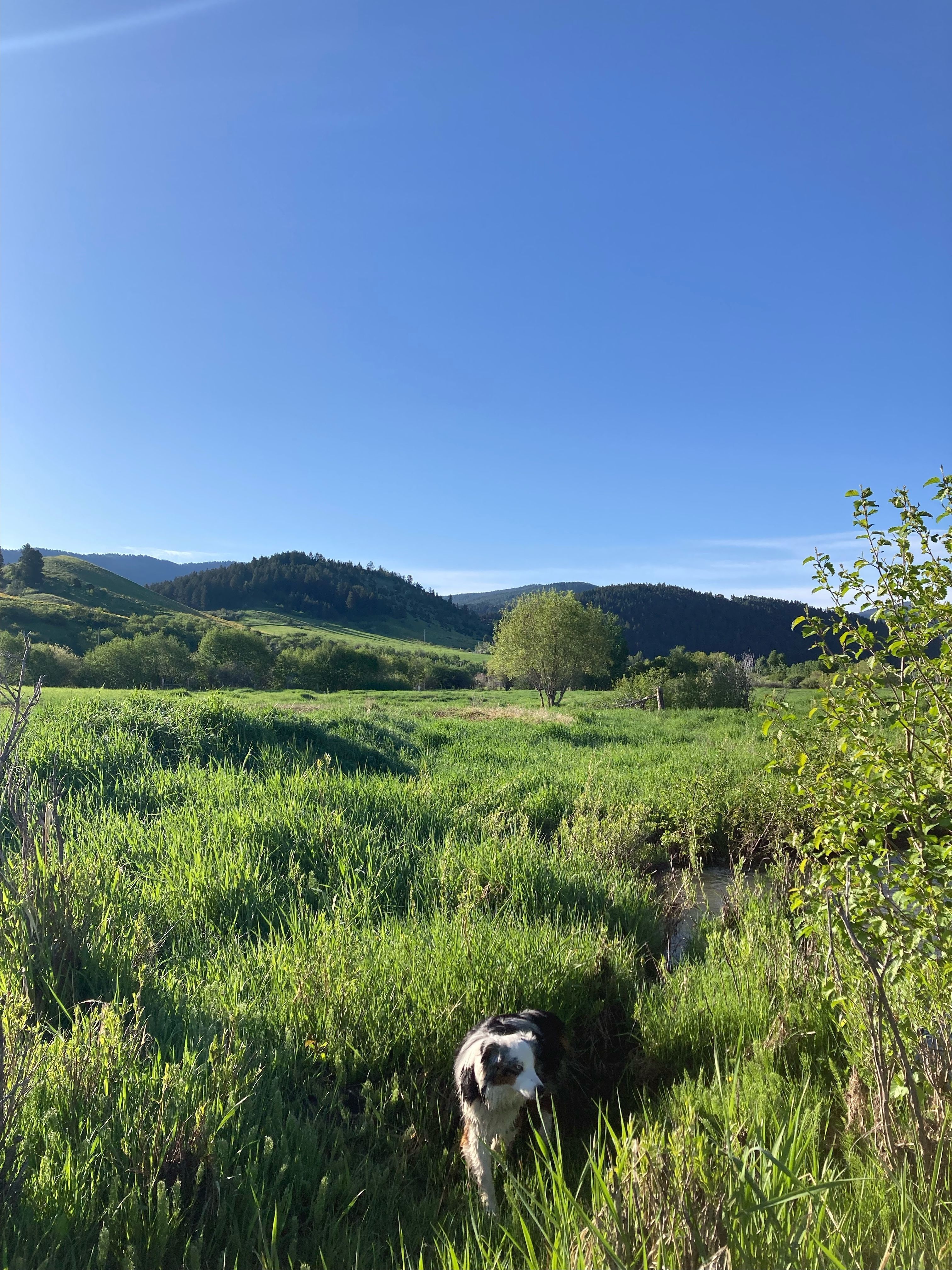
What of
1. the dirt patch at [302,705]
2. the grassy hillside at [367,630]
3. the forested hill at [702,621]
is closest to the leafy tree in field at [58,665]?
the dirt patch at [302,705]

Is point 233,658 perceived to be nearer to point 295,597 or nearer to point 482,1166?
point 482,1166

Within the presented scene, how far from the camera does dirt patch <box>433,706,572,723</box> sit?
70.9 ft

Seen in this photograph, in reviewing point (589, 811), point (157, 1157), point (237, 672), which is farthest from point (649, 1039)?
point (237, 672)

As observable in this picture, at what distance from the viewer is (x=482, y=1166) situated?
100 inches

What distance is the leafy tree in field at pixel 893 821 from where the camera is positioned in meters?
2.52

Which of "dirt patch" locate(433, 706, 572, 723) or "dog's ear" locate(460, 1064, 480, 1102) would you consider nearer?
"dog's ear" locate(460, 1064, 480, 1102)

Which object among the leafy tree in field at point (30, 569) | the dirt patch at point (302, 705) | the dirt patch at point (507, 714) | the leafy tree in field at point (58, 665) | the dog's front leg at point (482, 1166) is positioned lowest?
the leafy tree in field at point (58, 665)

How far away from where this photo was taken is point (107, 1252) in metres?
1.97

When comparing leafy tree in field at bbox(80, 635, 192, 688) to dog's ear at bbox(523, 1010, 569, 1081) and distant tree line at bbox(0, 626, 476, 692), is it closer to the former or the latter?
distant tree line at bbox(0, 626, 476, 692)

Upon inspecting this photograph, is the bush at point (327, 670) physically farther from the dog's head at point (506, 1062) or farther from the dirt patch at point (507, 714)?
the dog's head at point (506, 1062)

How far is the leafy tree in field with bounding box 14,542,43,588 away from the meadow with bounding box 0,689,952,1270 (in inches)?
5293

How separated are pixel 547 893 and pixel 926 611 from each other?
155 inches

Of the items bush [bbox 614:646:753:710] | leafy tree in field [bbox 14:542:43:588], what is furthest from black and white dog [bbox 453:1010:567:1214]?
leafy tree in field [bbox 14:542:43:588]

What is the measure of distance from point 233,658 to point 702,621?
147019 mm
